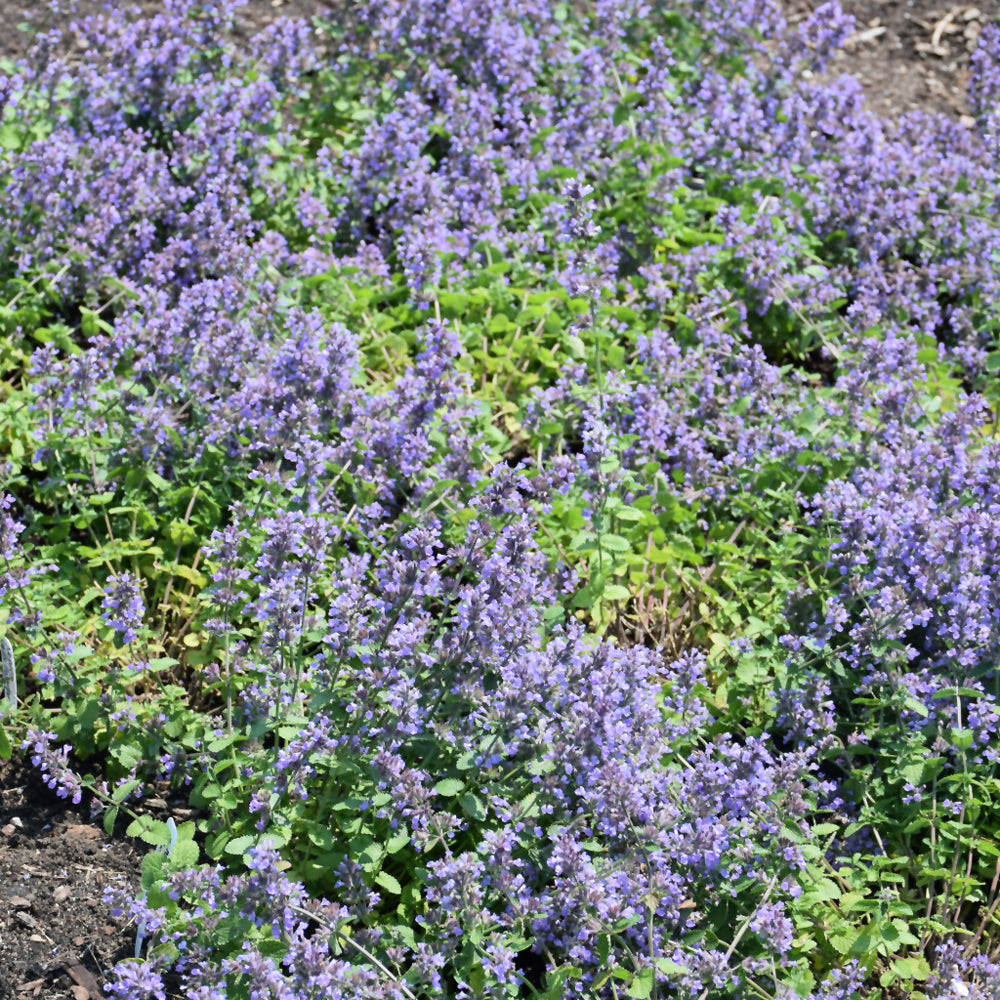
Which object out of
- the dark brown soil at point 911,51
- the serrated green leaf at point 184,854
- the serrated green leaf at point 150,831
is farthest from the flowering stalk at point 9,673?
the dark brown soil at point 911,51

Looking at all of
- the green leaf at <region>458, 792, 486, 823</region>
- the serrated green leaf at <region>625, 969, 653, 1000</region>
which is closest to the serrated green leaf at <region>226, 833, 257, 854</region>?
the green leaf at <region>458, 792, 486, 823</region>

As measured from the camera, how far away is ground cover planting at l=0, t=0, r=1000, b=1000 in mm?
3314

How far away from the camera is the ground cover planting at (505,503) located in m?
3.31

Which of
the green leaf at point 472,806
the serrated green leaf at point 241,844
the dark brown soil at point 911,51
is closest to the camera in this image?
the serrated green leaf at point 241,844

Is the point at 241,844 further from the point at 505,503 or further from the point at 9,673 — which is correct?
the point at 505,503

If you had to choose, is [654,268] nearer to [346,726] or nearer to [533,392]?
[533,392]

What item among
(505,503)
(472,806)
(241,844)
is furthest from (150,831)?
(505,503)

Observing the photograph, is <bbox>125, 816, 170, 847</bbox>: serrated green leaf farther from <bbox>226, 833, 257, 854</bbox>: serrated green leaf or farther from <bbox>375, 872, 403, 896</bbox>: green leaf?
<bbox>375, 872, 403, 896</bbox>: green leaf

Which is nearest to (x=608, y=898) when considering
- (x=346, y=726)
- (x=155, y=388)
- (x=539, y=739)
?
(x=539, y=739)

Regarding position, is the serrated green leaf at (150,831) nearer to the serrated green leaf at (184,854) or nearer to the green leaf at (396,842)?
the serrated green leaf at (184,854)

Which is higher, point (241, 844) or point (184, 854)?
point (241, 844)

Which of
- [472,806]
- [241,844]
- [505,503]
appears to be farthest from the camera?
[505,503]

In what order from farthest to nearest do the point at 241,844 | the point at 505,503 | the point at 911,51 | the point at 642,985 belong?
the point at 911,51 < the point at 505,503 < the point at 241,844 < the point at 642,985

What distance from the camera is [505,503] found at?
3635 mm
